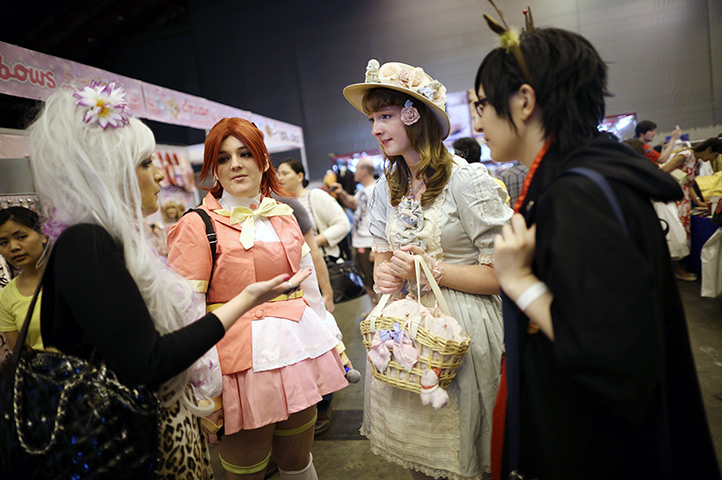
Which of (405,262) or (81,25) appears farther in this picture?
(81,25)

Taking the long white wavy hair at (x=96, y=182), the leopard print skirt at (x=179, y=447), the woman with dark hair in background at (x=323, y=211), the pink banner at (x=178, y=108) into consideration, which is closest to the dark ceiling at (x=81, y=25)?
the pink banner at (x=178, y=108)

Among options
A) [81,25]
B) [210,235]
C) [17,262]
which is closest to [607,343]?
[210,235]

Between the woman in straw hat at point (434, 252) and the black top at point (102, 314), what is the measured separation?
2.61ft

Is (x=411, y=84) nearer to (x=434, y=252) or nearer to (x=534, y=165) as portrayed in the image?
(x=434, y=252)

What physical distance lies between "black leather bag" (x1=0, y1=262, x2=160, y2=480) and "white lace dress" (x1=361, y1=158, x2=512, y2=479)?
0.79m

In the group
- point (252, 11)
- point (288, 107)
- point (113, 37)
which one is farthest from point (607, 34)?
point (113, 37)

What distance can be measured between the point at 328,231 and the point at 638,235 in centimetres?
339

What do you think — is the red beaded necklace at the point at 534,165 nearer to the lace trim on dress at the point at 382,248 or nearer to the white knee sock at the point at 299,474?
the lace trim on dress at the point at 382,248

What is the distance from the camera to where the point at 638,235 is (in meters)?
0.87

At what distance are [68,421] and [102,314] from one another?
27cm

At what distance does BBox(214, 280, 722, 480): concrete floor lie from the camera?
8.30 ft

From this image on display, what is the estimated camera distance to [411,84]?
1666 millimetres

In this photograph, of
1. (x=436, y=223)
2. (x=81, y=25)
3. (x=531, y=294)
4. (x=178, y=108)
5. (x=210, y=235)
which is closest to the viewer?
(x=531, y=294)

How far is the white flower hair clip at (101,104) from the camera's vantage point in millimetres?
1100
